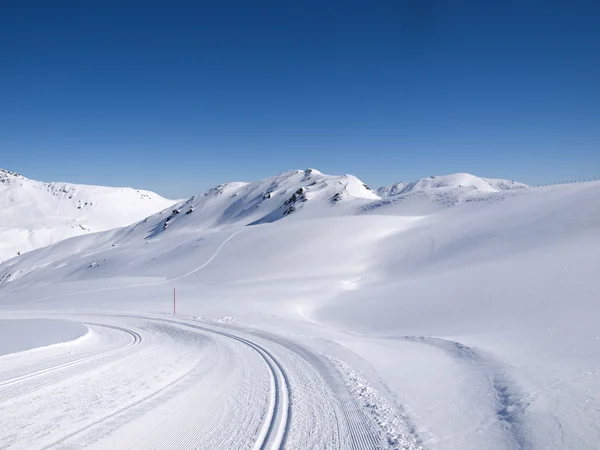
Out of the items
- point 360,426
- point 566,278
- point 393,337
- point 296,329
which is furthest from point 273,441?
point 566,278

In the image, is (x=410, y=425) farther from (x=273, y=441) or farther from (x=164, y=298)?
(x=164, y=298)

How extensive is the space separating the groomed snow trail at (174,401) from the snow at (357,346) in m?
0.05

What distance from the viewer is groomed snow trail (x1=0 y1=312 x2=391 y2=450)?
218 inches

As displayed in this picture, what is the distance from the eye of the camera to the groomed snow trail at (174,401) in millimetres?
5535

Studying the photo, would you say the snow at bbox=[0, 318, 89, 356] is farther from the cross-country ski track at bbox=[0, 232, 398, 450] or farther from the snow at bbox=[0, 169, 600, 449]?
the snow at bbox=[0, 169, 600, 449]

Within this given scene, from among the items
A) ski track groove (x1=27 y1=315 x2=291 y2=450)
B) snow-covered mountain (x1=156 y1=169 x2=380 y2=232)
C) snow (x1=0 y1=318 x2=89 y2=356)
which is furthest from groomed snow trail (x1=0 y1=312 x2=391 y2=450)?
snow-covered mountain (x1=156 y1=169 x2=380 y2=232)

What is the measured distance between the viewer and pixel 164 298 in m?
28.2

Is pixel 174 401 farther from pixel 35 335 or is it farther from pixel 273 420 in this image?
pixel 35 335

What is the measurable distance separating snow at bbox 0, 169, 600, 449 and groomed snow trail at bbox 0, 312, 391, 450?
0.05 meters

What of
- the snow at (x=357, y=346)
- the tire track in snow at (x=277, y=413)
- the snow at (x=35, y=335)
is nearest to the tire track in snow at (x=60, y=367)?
the snow at (x=357, y=346)

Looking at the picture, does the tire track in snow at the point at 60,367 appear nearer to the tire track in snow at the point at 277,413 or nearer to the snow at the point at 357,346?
the snow at the point at 357,346

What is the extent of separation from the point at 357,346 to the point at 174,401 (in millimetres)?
7159

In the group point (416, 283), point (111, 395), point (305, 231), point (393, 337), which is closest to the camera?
point (111, 395)

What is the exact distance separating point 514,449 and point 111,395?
698 cm
